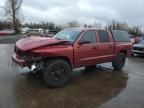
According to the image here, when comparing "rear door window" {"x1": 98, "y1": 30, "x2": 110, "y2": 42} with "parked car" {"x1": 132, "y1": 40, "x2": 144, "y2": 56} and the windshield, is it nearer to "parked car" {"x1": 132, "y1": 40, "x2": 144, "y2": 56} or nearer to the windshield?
the windshield

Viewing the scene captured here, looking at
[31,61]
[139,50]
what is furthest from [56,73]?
[139,50]

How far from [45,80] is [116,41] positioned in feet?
12.5

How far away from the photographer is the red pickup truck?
→ 20.0 feet

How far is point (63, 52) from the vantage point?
20.9 ft

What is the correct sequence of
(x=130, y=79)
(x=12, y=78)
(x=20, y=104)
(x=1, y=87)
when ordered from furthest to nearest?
(x=130, y=79)
(x=12, y=78)
(x=1, y=87)
(x=20, y=104)

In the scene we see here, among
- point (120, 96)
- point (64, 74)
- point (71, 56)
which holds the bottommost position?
point (120, 96)

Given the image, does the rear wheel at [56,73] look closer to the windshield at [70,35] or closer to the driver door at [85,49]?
the driver door at [85,49]

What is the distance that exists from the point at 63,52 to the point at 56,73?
0.67m

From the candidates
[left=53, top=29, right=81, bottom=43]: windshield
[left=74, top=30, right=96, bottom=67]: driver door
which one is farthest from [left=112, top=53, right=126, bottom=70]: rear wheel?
[left=53, top=29, right=81, bottom=43]: windshield

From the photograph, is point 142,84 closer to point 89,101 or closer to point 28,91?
point 89,101

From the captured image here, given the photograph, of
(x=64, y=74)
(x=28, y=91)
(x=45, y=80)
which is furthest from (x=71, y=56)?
(x=28, y=91)

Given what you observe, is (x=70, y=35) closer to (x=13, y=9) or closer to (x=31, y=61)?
(x=31, y=61)

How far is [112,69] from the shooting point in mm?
9227

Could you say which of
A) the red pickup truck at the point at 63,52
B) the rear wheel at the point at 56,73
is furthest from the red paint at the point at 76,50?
the rear wheel at the point at 56,73
